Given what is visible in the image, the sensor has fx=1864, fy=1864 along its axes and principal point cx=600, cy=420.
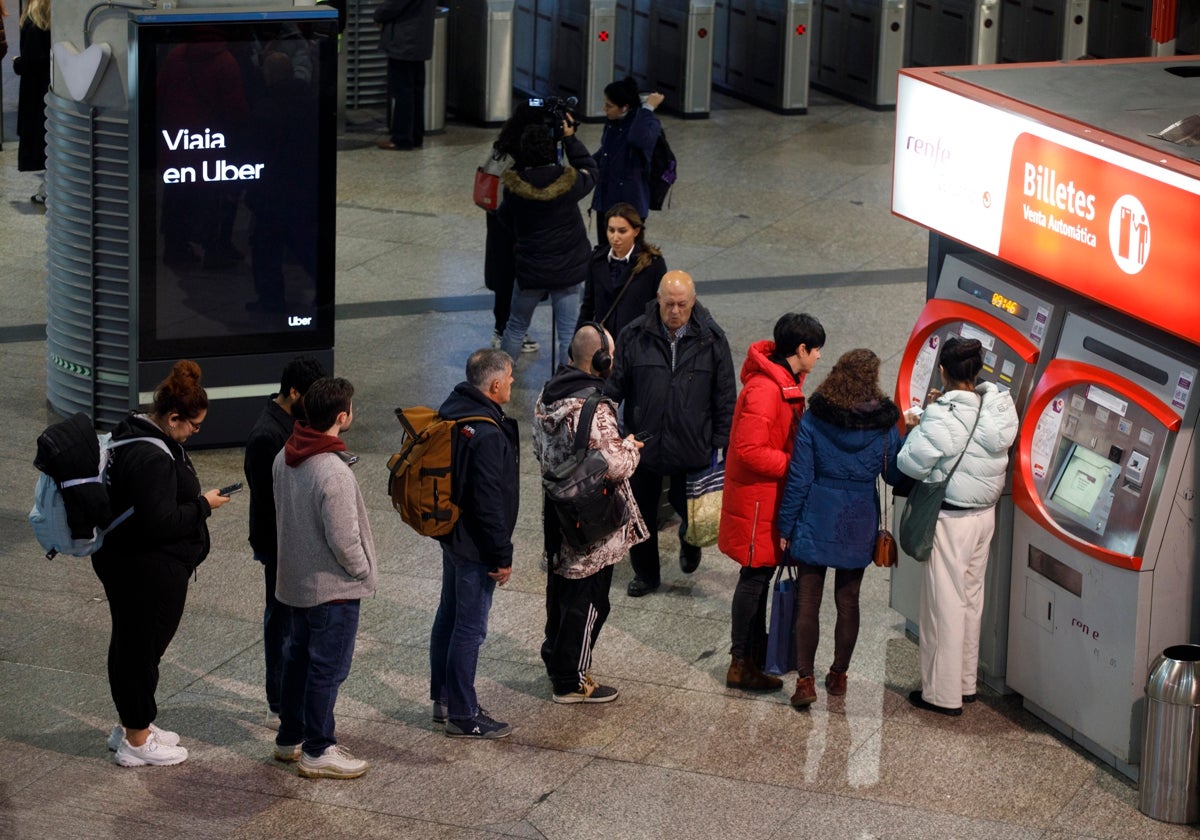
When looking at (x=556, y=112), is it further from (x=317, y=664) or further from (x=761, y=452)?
(x=317, y=664)

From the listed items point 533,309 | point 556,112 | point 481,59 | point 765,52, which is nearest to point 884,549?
point 533,309

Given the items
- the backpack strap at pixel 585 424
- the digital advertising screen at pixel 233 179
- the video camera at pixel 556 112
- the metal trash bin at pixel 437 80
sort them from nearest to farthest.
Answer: the backpack strap at pixel 585 424 → the digital advertising screen at pixel 233 179 → the video camera at pixel 556 112 → the metal trash bin at pixel 437 80

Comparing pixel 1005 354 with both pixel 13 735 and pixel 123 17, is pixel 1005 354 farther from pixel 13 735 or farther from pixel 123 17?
pixel 123 17

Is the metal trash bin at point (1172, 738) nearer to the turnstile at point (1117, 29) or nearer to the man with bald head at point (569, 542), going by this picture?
the man with bald head at point (569, 542)

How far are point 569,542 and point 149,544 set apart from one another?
1.48m

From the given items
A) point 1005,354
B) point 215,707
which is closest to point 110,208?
point 215,707

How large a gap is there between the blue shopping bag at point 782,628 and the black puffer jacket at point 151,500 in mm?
2139

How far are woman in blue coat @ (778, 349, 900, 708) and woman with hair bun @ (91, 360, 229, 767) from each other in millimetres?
2059

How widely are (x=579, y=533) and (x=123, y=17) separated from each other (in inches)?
165

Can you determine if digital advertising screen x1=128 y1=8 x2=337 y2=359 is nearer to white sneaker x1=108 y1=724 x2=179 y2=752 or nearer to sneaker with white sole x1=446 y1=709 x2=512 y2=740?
white sneaker x1=108 y1=724 x2=179 y2=752

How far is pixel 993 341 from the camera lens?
6.93 metres

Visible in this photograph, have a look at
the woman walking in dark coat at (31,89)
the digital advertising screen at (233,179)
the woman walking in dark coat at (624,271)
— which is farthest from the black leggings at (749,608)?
the woman walking in dark coat at (31,89)

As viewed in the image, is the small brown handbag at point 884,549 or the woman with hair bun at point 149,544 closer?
the woman with hair bun at point 149,544

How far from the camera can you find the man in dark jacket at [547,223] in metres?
9.89
